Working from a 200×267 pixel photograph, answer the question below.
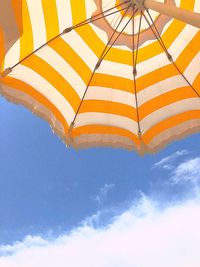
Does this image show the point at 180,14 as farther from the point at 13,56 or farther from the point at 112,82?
the point at 13,56

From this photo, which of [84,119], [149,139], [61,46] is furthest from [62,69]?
[149,139]

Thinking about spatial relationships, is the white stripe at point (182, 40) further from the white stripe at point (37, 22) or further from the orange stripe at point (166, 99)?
the white stripe at point (37, 22)

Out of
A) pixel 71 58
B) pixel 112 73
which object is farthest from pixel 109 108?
pixel 71 58

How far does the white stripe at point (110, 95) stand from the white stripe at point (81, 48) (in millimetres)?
342

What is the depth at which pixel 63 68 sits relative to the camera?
566cm

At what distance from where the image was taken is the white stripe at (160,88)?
19.3 feet

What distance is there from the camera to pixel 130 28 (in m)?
6.02

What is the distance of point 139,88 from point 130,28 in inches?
35.7

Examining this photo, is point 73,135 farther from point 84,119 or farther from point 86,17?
point 86,17

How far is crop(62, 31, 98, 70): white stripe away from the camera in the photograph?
5.70m

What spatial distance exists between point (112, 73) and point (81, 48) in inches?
23.2

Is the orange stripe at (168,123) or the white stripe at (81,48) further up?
the white stripe at (81,48)

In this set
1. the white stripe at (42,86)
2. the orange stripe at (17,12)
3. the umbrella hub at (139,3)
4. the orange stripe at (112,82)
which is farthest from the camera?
the orange stripe at (112,82)

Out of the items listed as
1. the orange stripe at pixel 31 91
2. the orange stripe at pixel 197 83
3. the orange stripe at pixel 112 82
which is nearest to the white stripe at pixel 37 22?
the orange stripe at pixel 31 91
